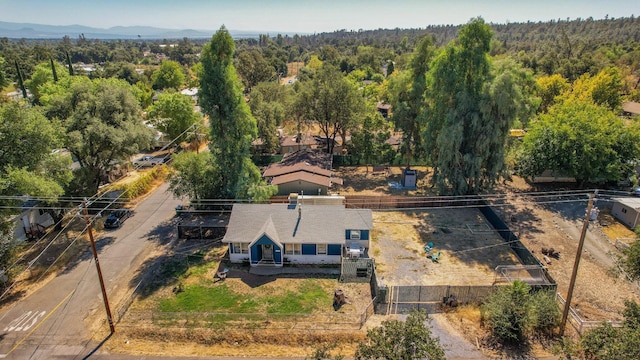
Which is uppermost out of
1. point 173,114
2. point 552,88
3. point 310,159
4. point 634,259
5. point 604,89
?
point 604,89

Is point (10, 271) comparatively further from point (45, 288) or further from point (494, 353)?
point (494, 353)

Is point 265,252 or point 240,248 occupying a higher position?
point 240,248

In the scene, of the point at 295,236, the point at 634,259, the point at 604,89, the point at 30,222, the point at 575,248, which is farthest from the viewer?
the point at 604,89

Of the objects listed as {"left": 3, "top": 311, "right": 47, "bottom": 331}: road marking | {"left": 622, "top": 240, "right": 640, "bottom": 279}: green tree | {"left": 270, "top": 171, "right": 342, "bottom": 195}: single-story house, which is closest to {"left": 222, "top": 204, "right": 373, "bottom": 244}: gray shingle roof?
{"left": 270, "top": 171, "right": 342, "bottom": 195}: single-story house

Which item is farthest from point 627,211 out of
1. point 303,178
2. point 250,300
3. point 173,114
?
point 173,114

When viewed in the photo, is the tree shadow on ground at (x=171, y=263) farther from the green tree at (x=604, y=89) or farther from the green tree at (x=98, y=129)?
the green tree at (x=604, y=89)

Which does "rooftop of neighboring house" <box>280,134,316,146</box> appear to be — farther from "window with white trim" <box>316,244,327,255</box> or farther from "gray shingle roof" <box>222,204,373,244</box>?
"window with white trim" <box>316,244,327,255</box>

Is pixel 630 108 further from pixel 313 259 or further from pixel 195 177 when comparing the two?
pixel 195 177
